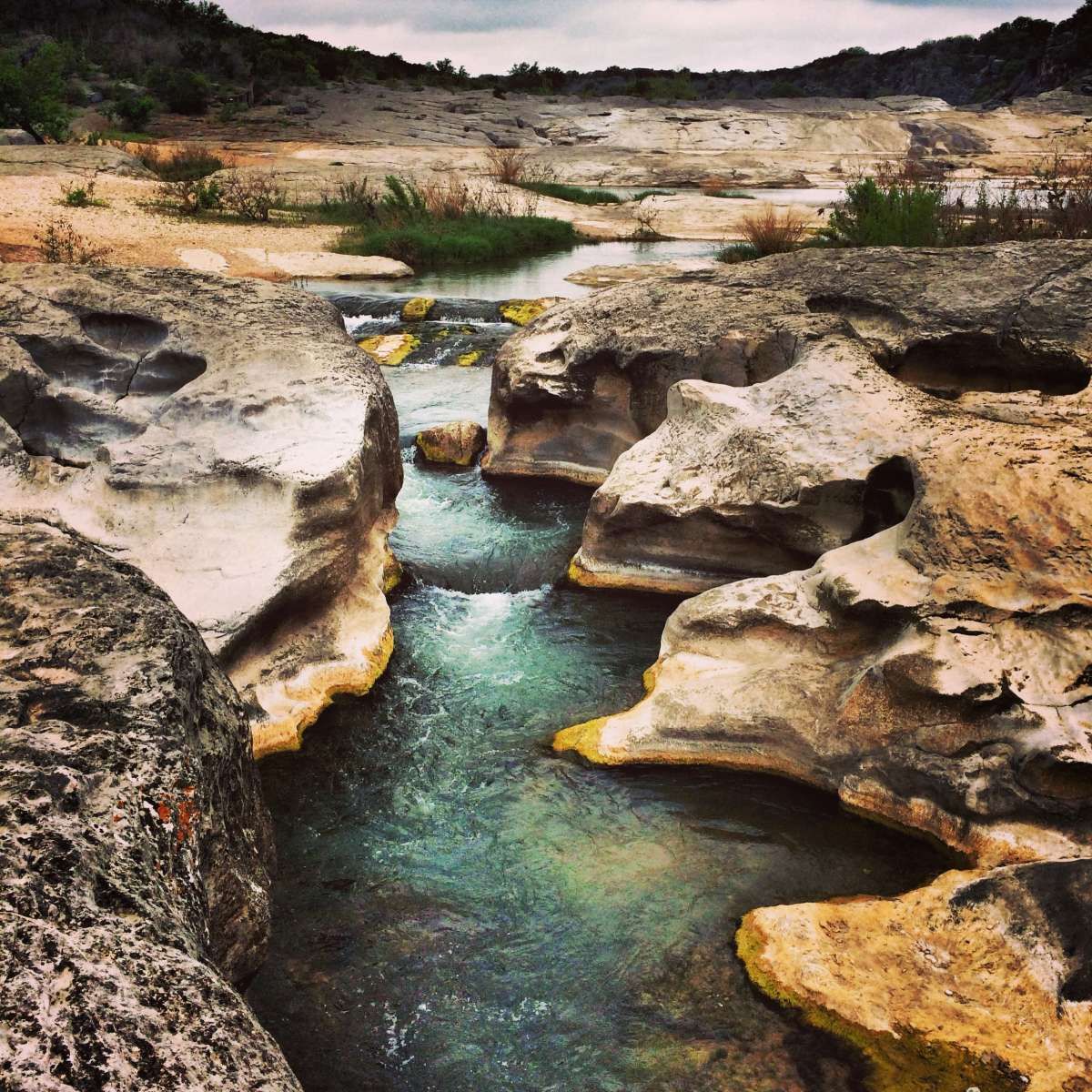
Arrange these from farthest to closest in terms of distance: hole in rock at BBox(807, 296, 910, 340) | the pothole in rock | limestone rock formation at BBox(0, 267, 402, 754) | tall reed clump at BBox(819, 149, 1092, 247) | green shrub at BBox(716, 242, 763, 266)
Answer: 1. green shrub at BBox(716, 242, 763, 266)
2. tall reed clump at BBox(819, 149, 1092, 247)
3. hole in rock at BBox(807, 296, 910, 340)
4. the pothole in rock
5. limestone rock formation at BBox(0, 267, 402, 754)

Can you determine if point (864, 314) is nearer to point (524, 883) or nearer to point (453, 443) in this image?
point (453, 443)

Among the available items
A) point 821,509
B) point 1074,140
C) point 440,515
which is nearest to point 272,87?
point 1074,140

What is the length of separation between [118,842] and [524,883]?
90.2 inches

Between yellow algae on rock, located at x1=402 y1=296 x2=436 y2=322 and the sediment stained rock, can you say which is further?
yellow algae on rock, located at x1=402 y1=296 x2=436 y2=322

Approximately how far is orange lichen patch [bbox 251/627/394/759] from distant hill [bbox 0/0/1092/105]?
104ft

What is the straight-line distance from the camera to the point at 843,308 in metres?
7.71

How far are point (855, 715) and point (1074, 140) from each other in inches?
1164

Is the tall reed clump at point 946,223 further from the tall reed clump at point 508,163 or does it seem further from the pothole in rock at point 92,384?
the tall reed clump at point 508,163

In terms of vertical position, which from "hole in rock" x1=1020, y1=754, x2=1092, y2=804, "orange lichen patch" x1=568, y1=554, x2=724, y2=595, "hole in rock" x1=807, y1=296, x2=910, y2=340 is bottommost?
"orange lichen patch" x1=568, y1=554, x2=724, y2=595

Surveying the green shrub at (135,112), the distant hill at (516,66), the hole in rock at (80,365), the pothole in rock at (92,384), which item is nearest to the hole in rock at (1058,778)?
the pothole in rock at (92,384)

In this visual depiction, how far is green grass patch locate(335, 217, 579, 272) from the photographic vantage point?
16047 millimetres

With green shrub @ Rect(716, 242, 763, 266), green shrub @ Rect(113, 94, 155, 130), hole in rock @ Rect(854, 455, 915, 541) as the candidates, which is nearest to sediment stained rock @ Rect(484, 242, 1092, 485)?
hole in rock @ Rect(854, 455, 915, 541)

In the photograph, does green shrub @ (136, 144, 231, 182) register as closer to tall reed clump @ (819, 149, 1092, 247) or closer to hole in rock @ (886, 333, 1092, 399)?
tall reed clump @ (819, 149, 1092, 247)

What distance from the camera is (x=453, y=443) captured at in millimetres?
9117
